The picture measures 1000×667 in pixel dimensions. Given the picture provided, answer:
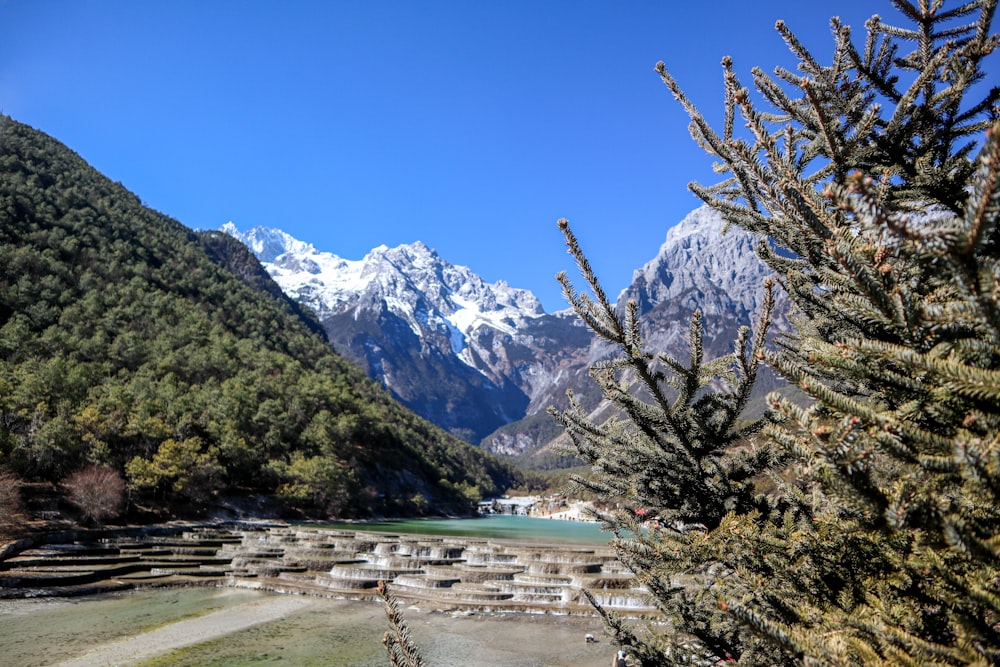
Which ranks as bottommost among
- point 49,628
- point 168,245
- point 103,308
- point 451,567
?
point 451,567

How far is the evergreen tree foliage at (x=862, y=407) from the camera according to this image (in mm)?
1724

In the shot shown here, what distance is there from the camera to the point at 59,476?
4778cm

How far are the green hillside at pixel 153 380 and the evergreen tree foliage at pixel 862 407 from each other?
175ft

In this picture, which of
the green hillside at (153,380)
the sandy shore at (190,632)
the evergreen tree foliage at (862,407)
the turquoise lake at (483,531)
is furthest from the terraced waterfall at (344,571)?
the green hillside at (153,380)

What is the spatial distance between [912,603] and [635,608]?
23.7 meters

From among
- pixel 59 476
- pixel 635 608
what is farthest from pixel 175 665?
pixel 59 476

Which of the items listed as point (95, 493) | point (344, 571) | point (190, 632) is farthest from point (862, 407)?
point (95, 493)

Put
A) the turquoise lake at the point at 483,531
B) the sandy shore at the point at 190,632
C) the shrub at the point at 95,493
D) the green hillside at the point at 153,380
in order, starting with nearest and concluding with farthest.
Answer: the sandy shore at the point at 190,632 < the shrub at the point at 95,493 < the green hillside at the point at 153,380 < the turquoise lake at the point at 483,531

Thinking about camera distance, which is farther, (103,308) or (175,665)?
(103,308)

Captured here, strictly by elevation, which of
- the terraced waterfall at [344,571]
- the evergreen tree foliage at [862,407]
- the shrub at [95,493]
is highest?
the evergreen tree foliage at [862,407]

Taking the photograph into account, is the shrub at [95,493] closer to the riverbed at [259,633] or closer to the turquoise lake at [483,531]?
the riverbed at [259,633]

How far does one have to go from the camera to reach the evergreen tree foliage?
5.65 ft

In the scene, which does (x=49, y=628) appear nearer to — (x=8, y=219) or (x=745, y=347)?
(x=745, y=347)

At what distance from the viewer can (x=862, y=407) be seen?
1.86 meters
